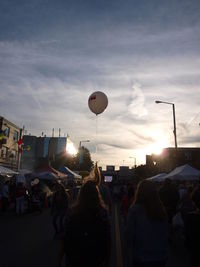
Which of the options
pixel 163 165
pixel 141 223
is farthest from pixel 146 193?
pixel 163 165

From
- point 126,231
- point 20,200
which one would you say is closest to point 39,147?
point 20,200

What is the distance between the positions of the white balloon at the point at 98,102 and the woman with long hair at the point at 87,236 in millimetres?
8584

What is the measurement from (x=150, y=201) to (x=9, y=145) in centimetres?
4675

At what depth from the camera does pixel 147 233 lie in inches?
131

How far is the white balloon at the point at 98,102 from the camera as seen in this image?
11391 millimetres

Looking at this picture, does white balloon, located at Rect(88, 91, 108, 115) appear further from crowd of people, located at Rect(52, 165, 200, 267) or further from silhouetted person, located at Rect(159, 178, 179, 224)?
crowd of people, located at Rect(52, 165, 200, 267)

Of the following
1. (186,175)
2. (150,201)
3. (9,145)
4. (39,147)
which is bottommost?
(150,201)

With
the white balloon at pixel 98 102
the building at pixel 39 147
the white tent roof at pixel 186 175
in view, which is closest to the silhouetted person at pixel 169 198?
the white balloon at pixel 98 102

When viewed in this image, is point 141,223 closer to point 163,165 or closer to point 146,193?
point 146,193

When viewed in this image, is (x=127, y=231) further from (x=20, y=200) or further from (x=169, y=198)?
(x=20, y=200)

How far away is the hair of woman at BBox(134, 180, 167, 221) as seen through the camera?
3.41 m

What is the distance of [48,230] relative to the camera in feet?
36.6

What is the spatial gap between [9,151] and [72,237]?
154 ft

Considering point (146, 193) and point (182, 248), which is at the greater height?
point (146, 193)
